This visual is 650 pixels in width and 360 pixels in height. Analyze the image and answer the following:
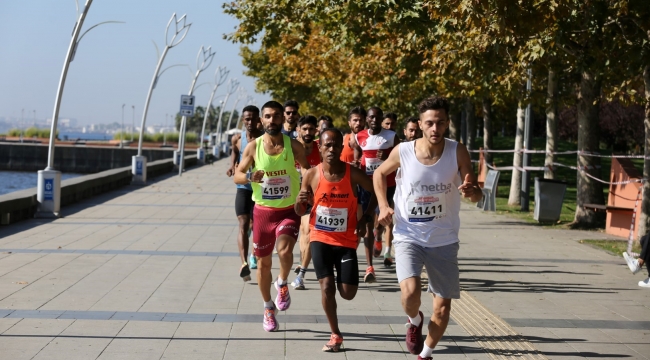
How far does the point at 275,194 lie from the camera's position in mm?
8102

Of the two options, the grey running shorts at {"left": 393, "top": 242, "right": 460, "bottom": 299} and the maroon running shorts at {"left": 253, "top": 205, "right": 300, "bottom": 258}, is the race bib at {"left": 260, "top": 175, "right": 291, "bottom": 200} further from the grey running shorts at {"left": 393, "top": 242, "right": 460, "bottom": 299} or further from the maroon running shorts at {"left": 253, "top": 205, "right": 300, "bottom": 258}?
the grey running shorts at {"left": 393, "top": 242, "right": 460, "bottom": 299}

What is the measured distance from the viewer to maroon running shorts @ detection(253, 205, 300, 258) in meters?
8.01

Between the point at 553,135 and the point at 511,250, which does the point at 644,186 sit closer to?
the point at 511,250

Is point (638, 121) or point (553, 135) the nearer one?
point (553, 135)

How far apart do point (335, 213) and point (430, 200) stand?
120 centimetres

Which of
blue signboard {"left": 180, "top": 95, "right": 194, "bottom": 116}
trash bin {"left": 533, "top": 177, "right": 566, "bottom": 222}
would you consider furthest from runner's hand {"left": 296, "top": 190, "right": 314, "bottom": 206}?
blue signboard {"left": 180, "top": 95, "right": 194, "bottom": 116}

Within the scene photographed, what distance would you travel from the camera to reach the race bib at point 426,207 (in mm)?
6242

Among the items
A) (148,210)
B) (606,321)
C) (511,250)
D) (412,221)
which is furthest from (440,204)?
(148,210)

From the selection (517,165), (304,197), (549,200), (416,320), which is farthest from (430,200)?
(517,165)

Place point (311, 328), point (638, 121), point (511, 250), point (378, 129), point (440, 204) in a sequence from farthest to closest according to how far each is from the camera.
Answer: point (638, 121) → point (511, 250) → point (378, 129) → point (311, 328) → point (440, 204)

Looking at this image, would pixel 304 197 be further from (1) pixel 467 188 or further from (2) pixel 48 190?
(2) pixel 48 190

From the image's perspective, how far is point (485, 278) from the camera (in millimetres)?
11305

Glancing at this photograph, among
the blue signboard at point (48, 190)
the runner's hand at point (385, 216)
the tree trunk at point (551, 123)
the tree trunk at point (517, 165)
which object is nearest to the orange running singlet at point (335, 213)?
the runner's hand at point (385, 216)

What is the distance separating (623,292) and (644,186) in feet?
15.4
